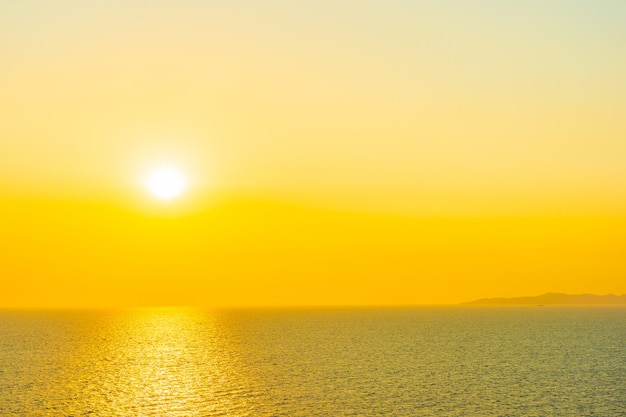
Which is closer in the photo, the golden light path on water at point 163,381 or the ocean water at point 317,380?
the ocean water at point 317,380

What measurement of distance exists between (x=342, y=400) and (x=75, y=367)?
6225 cm

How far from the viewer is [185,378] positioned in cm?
10000

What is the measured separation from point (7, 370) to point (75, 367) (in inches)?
472

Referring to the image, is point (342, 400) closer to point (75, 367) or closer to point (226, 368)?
point (226, 368)

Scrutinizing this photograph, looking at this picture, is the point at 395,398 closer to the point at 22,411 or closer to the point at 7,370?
the point at 22,411

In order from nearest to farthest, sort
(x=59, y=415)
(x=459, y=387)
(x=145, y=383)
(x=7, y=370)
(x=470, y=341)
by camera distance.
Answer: (x=59, y=415), (x=459, y=387), (x=145, y=383), (x=7, y=370), (x=470, y=341)

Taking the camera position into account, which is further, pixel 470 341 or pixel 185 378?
pixel 470 341

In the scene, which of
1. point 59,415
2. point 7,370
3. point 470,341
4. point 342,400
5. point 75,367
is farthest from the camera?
point 470,341

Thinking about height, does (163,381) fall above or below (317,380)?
above

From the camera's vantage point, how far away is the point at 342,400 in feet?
253

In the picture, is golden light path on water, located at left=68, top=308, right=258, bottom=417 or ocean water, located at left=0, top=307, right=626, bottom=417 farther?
golden light path on water, located at left=68, top=308, right=258, bottom=417

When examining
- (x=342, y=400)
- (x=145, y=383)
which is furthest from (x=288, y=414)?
(x=145, y=383)

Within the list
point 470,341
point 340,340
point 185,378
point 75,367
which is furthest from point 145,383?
point 470,341

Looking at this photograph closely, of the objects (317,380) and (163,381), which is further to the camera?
(163,381)
